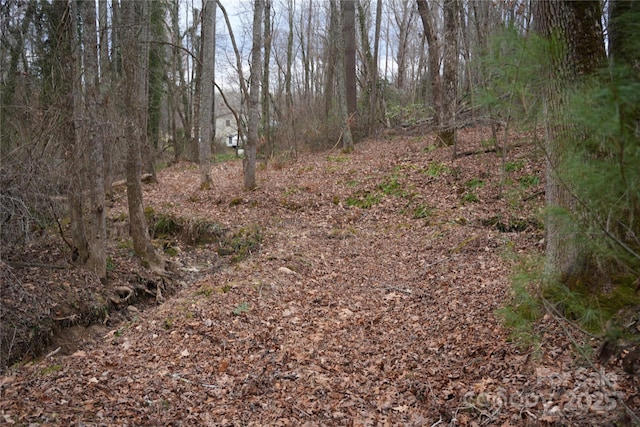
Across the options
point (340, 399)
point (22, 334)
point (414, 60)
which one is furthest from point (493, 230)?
Answer: point (414, 60)

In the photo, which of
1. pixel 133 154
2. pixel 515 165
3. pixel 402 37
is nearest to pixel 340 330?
pixel 133 154

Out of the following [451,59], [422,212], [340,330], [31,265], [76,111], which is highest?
[451,59]

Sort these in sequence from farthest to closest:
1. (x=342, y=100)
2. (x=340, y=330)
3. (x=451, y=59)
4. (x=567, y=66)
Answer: (x=342, y=100)
(x=451, y=59)
(x=340, y=330)
(x=567, y=66)

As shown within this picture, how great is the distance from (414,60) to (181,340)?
98.6 feet

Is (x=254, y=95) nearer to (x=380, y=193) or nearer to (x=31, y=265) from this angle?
(x=380, y=193)

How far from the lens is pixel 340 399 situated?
4.30m

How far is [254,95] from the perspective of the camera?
40.9 ft

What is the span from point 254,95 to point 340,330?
8.40 m

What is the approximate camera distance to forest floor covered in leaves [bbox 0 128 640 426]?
3797 mm

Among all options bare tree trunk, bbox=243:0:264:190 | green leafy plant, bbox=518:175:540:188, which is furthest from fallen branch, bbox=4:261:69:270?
green leafy plant, bbox=518:175:540:188

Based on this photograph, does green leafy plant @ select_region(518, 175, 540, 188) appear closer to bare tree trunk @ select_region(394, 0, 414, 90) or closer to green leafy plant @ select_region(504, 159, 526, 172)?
green leafy plant @ select_region(504, 159, 526, 172)

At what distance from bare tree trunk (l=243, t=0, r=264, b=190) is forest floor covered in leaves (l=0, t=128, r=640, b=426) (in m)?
1.29

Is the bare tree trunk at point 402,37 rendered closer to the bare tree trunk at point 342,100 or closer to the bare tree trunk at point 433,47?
the bare tree trunk at point 342,100

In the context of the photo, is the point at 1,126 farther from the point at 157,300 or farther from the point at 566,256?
the point at 566,256
